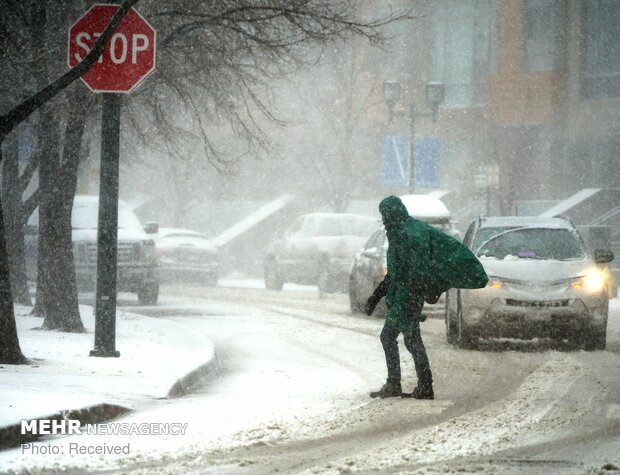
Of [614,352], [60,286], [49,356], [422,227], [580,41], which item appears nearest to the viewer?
[422,227]

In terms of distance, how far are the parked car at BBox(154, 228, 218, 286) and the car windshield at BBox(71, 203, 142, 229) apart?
20.1 ft

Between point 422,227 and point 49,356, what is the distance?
4.63 meters

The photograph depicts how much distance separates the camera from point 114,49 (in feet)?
43.2

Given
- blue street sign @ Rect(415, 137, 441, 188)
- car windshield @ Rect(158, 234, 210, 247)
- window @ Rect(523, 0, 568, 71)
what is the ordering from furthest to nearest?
window @ Rect(523, 0, 568, 71), blue street sign @ Rect(415, 137, 441, 188), car windshield @ Rect(158, 234, 210, 247)

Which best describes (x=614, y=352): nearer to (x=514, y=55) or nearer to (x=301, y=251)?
(x=301, y=251)

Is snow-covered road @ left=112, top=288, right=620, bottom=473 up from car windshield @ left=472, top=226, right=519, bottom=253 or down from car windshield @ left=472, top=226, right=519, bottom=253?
down

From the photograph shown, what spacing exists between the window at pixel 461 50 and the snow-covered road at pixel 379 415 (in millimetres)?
30193

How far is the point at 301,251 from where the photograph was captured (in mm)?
29438

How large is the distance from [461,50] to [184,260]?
1805 centimetres

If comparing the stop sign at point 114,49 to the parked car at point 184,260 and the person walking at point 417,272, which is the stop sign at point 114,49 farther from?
the parked car at point 184,260

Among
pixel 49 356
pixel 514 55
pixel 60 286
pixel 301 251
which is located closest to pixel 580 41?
pixel 514 55

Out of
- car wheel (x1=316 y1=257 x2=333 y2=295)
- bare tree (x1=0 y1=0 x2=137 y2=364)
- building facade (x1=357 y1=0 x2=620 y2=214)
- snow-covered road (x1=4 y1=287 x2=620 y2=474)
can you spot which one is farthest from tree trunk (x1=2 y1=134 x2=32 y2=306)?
building facade (x1=357 y1=0 x2=620 y2=214)

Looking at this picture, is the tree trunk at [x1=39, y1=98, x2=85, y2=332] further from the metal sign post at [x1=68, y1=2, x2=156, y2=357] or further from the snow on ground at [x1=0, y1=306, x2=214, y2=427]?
the metal sign post at [x1=68, y1=2, x2=156, y2=357]

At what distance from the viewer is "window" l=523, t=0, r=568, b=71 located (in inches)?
1690
